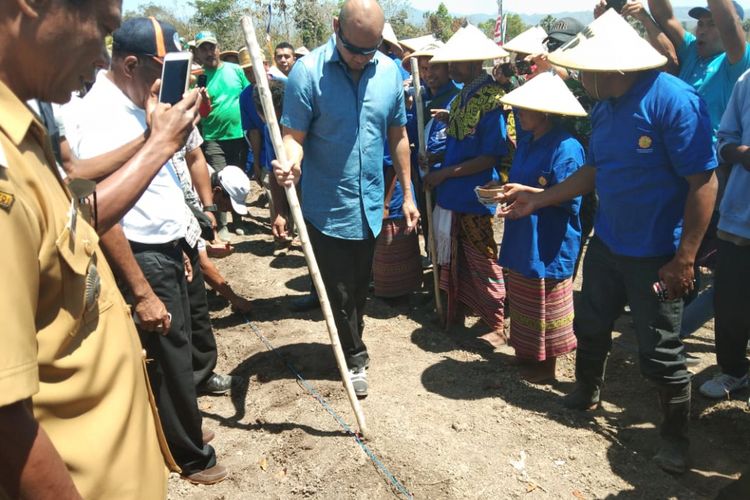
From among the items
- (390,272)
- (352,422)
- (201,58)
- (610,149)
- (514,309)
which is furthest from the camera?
(201,58)

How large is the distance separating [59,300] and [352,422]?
2429mm

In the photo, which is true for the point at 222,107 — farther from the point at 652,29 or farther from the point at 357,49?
the point at 652,29

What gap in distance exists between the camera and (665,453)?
9.36ft

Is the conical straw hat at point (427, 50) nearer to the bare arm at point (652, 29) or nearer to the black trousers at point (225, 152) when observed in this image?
the bare arm at point (652, 29)

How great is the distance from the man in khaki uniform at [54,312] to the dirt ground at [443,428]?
5.47 ft

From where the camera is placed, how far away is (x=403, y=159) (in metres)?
3.65

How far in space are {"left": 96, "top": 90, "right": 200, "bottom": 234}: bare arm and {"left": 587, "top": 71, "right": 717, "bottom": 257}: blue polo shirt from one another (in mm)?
Result: 1955

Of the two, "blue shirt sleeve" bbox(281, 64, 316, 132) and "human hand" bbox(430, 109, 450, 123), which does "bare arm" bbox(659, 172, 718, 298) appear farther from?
"human hand" bbox(430, 109, 450, 123)

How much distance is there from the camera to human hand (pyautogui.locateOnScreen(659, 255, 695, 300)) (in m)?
2.56

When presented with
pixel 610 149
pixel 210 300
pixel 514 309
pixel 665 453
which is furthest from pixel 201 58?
pixel 665 453


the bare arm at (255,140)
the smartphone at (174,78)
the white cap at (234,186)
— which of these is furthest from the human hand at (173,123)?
the bare arm at (255,140)

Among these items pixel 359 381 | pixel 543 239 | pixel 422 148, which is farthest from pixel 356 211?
pixel 422 148

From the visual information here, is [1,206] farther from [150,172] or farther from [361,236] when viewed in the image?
[361,236]

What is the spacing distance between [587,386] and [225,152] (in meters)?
5.48
